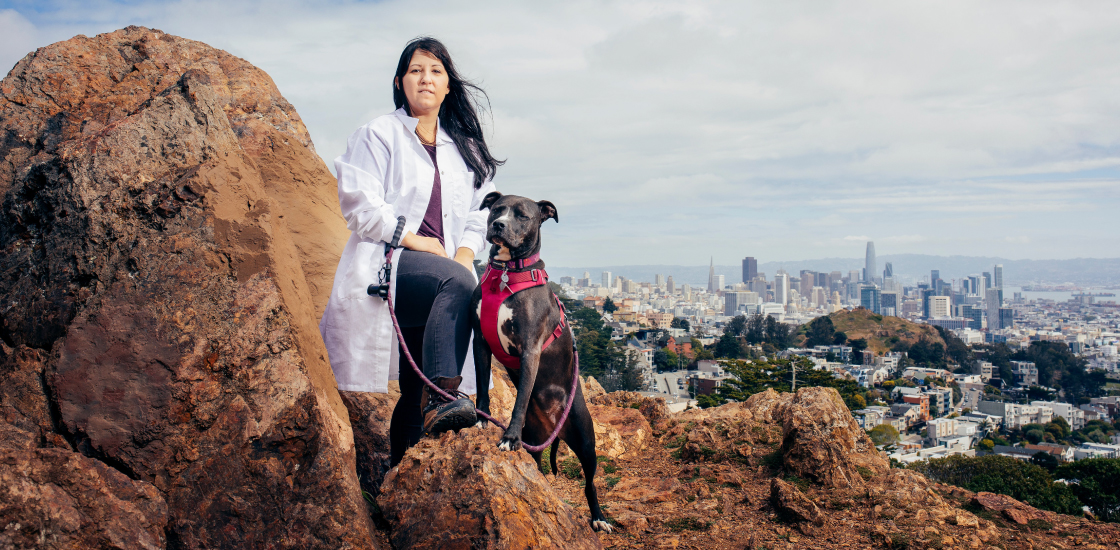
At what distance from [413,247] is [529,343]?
1016 millimetres

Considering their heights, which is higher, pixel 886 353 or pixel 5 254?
pixel 5 254

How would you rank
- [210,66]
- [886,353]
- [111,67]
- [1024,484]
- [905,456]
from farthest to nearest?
[886,353] < [905,456] < [1024,484] < [210,66] < [111,67]

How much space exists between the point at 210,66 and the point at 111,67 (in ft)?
3.72

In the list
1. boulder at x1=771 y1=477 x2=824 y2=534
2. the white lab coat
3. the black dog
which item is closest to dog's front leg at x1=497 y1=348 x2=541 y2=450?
the black dog

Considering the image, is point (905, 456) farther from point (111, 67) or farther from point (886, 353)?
point (886, 353)

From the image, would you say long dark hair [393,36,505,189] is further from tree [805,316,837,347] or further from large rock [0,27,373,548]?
tree [805,316,837,347]

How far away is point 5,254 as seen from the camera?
391 cm

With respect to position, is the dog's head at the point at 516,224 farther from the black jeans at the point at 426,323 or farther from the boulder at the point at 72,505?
the boulder at the point at 72,505

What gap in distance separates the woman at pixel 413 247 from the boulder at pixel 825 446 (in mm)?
4353

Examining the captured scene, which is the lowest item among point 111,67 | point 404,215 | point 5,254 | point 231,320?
point 231,320

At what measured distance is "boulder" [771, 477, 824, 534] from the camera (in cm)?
612

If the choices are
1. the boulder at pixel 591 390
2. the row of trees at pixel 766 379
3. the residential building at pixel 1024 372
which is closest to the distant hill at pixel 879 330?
the residential building at pixel 1024 372

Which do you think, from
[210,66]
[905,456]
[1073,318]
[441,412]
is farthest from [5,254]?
[1073,318]

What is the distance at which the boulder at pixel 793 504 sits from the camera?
241 inches
